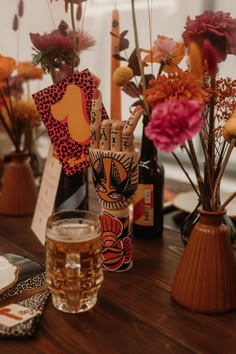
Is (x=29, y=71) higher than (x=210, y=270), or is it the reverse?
(x=29, y=71)

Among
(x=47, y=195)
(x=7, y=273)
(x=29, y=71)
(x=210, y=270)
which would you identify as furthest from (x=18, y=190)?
(x=210, y=270)

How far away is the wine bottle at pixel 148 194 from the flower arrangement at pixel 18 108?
369 millimetres

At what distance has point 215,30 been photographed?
74 centimetres

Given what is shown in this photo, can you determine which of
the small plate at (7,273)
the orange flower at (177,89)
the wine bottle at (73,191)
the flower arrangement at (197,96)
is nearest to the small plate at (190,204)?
A: the wine bottle at (73,191)

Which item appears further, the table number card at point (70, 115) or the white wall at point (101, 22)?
the white wall at point (101, 22)

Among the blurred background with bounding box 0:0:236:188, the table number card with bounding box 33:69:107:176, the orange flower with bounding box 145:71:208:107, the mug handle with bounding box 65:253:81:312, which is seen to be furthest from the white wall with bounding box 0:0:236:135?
the mug handle with bounding box 65:253:81:312

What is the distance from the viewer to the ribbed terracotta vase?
78 centimetres

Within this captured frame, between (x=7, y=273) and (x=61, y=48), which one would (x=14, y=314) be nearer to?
(x=7, y=273)

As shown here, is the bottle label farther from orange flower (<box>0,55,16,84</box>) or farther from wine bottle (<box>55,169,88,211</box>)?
orange flower (<box>0,55,16,84</box>)

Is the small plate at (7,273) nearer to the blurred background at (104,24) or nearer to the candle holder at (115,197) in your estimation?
the candle holder at (115,197)

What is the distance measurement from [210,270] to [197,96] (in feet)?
0.95

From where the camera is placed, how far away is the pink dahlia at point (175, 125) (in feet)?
1.92

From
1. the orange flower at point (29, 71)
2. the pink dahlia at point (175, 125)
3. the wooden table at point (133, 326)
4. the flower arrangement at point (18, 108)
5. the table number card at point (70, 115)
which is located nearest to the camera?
the pink dahlia at point (175, 125)

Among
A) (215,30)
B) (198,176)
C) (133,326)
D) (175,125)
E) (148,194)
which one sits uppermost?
(215,30)
